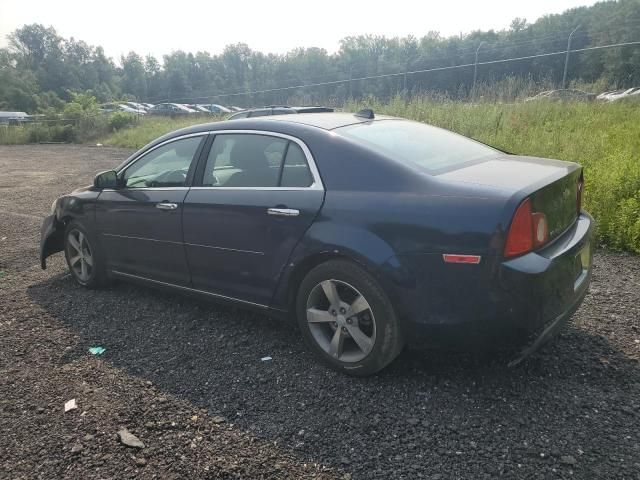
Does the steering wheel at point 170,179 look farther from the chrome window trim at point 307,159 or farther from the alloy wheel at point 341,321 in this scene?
the alloy wheel at point 341,321

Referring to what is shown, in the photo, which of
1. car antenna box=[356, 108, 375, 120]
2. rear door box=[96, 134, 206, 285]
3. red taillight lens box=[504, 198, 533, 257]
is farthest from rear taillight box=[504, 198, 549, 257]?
rear door box=[96, 134, 206, 285]

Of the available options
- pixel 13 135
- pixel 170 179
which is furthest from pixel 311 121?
pixel 13 135

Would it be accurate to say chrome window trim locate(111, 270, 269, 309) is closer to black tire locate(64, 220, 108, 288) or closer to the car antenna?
black tire locate(64, 220, 108, 288)

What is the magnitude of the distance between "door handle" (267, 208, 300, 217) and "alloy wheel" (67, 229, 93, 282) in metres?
2.41

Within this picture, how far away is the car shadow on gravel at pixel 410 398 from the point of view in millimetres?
2320

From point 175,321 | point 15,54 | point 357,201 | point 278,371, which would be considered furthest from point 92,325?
point 15,54

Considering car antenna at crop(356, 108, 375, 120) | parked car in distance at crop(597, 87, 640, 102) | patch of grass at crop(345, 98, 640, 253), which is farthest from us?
parked car in distance at crop(597, 87, 640, 102)

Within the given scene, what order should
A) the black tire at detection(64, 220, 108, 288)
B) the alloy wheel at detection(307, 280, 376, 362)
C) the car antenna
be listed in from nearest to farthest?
the alloy wheel at detection(307, 280, 376, 362)
the car antenna
the black tire at detection(64, 220, 108, 288)

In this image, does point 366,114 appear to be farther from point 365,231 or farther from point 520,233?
point 520,233

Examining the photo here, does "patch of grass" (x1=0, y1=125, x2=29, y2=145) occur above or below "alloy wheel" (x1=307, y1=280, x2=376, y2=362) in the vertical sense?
below

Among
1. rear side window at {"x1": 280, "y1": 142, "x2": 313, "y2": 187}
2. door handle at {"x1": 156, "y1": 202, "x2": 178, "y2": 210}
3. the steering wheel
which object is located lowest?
door handle at {"x1": 156, "y1": 202, "x2": 178, "y2": 210}

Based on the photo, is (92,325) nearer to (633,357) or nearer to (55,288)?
(55,288)

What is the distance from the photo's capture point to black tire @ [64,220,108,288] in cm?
464

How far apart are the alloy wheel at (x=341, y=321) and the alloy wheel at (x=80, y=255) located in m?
2.69
